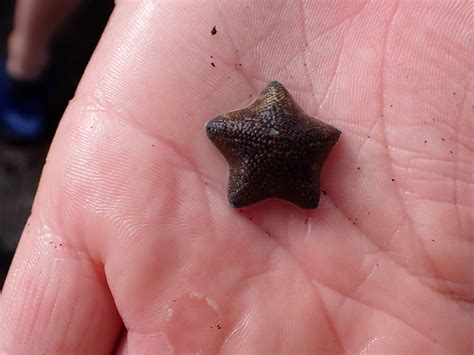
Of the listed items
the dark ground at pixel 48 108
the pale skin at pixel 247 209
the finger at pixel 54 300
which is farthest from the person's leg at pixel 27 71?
the finger at pixel 54 300

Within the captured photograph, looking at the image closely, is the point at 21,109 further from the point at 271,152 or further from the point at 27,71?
the point at 271,152

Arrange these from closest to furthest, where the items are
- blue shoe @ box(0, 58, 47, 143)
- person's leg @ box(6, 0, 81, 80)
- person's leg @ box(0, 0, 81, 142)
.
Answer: person's leg @ box(6, 0, 81, 80), person's leg @ box(0, 0, 81, 142), blue shoe @ box(0, 58, 47, 143)

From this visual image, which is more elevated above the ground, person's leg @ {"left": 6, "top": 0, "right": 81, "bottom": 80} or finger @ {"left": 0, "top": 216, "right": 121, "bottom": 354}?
person's leg @ {"left": 6, "top": 0, "right": 81, "bottom": 80}

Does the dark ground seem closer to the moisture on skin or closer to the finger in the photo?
Answer: the finger

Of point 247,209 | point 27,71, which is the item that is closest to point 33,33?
point 27,71

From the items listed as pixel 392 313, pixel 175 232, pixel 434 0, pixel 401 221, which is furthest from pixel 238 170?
pixel 434 0

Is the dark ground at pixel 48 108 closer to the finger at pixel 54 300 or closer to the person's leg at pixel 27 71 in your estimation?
the person's leg at pixel 27 71

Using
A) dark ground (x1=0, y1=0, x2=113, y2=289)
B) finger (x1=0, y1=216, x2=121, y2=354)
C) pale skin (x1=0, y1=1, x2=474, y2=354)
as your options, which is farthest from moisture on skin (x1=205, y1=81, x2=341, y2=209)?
dark ground (x1=0, y1=0, x2=113, y2=289)
